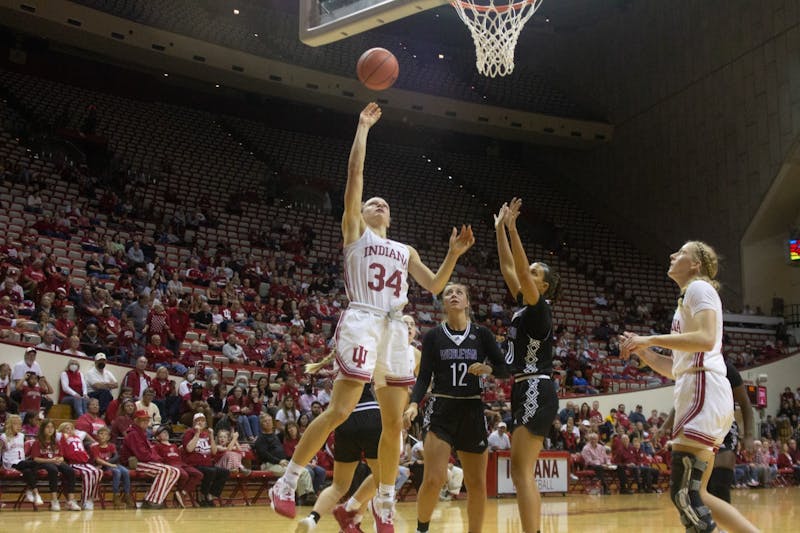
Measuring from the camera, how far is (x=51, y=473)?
10.1 metres

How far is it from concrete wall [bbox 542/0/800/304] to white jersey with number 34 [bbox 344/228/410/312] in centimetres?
2314

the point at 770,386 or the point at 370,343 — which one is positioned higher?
the point at 770,386

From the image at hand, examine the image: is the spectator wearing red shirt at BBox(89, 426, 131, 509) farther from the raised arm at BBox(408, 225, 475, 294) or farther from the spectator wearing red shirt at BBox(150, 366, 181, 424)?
the raised arm at BBox(408, 225, 475, 294)

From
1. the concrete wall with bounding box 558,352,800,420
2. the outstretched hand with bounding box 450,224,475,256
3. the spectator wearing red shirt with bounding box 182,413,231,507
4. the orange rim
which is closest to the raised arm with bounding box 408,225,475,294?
the outstretched hand with bounding box 450,224,475,256

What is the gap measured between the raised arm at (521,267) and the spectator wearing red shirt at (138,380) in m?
8.90

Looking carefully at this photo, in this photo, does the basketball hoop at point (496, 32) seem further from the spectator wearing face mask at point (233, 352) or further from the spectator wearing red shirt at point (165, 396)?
the spectator wearing face mask at point (233, 352)

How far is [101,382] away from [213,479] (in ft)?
8.87

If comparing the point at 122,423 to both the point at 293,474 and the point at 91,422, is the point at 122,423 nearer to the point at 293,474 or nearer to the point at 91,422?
the point at 91,422

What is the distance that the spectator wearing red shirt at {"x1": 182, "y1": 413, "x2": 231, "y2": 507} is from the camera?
11.2 m

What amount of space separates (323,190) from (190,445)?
691 inches

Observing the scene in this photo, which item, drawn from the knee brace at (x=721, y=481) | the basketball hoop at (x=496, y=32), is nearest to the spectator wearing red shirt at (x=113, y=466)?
the basketball hoop at (x=496, y=32)

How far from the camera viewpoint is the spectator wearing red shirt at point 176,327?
49.5 ft

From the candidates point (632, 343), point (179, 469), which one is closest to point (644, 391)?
point (179, 469)

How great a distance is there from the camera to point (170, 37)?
25.5 meters
